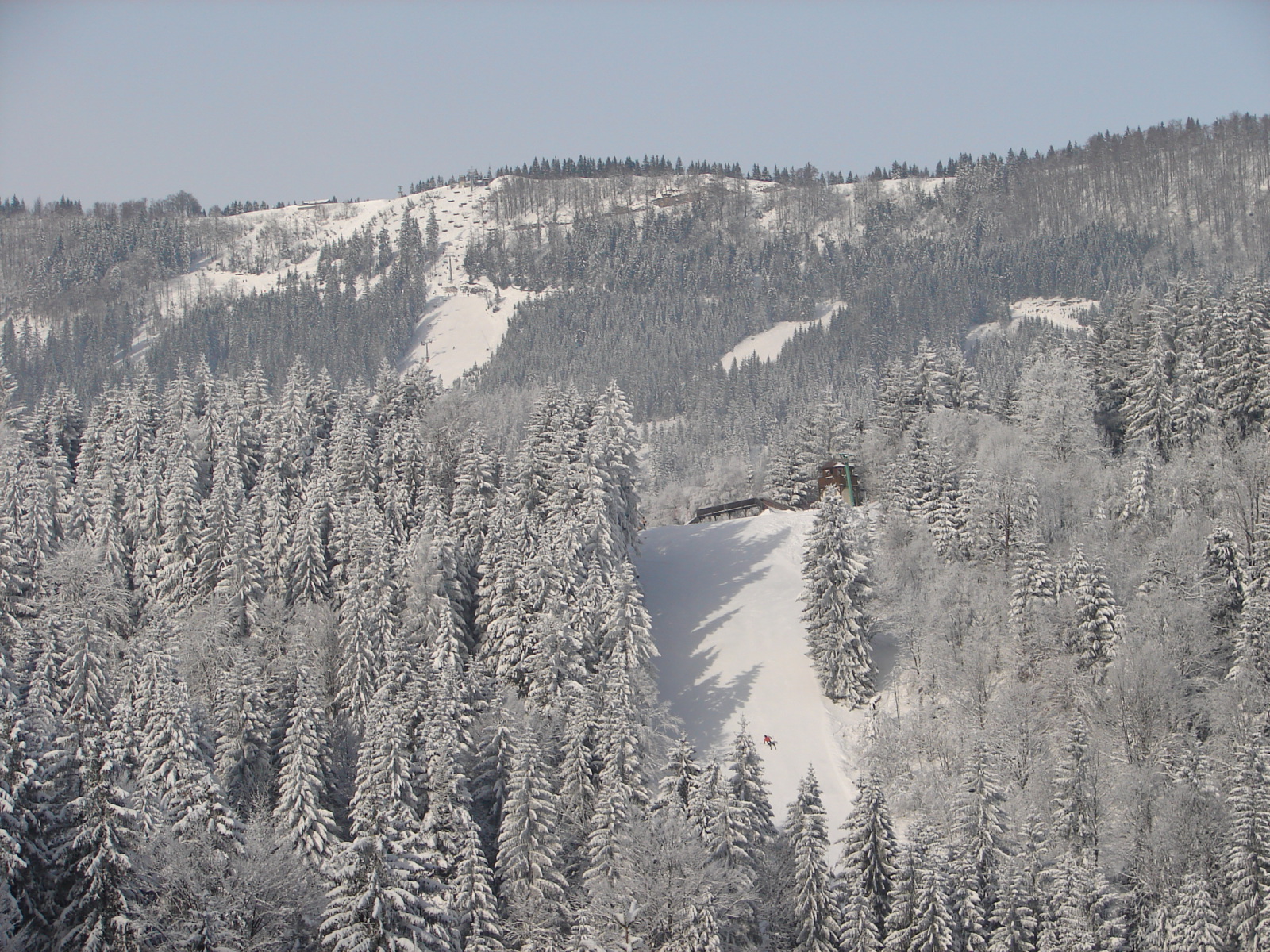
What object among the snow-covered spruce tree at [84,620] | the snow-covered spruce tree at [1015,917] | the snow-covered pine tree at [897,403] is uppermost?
the snow-covered pine tree at [897,403]

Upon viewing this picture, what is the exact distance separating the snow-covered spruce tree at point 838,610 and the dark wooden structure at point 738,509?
28.7 metres

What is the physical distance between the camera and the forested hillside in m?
38.6

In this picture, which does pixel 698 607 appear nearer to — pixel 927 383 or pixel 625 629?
pixel 625 629

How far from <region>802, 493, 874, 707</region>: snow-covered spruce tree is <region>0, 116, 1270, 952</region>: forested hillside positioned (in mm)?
255

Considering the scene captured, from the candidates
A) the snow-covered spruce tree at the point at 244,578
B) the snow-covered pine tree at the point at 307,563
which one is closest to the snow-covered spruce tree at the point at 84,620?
the snow-covered spruce tree at the point at 244,578

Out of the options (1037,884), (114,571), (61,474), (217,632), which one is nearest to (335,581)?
(217,632)

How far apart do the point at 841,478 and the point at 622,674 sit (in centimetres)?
4180

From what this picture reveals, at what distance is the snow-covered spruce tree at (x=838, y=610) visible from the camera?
62.4 metres

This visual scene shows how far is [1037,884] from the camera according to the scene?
42.2m

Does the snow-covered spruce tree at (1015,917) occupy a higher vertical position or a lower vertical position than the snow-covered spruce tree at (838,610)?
lower

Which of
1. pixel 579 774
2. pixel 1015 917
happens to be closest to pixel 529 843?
pixel 579 774

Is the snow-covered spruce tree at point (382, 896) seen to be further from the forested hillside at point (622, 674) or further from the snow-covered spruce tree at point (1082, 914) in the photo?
the snow-covered spruce tree at point (1082, 914)

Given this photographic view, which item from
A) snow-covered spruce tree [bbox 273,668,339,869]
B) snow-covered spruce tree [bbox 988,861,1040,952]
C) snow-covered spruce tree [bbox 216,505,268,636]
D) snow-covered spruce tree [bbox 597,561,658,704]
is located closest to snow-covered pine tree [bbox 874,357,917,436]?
snow-covered spruce tree [bbox 597,561,658,704]

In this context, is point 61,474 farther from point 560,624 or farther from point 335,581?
point 560,624
